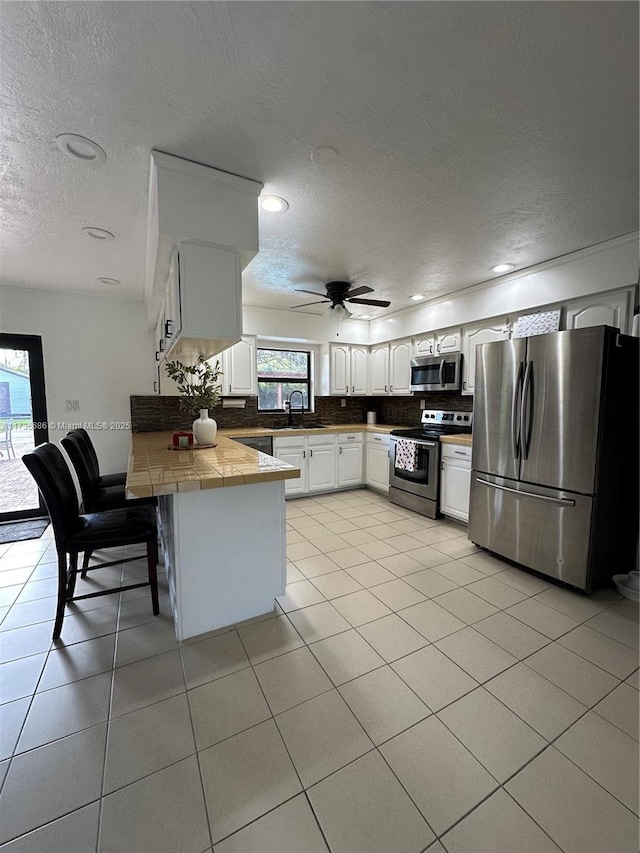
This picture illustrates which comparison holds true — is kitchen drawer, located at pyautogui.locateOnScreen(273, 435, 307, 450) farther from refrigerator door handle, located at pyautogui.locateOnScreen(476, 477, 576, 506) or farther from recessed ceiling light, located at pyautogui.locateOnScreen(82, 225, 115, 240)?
recessed ceiling light, located at pyautogui.locateOnScreen(82, 225, 115, 240)

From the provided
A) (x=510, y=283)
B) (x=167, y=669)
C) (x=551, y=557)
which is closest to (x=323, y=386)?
(x=510, y=283)

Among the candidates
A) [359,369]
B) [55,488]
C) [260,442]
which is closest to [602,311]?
[359,369]

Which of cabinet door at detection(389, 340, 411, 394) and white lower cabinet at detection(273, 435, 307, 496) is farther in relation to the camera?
cabinet door at detection(389, 340, 411, 394)

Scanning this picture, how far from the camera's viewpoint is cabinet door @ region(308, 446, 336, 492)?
4.59 metres

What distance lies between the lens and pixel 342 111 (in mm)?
1394

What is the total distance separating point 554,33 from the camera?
1098mm

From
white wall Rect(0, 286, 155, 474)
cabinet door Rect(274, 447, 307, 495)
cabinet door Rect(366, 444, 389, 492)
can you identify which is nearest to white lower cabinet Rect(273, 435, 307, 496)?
cabinet door Rect(274, 447, 307, 495)

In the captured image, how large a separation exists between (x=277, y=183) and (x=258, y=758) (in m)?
2.62

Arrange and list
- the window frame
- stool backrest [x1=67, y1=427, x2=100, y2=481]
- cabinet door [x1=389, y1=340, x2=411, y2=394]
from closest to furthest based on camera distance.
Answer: stool backrest [x1=67, y1=427, x2=100, y2=481] → cabinet door [x1=389, y1=340, x2=411, y2=394] → the window frame

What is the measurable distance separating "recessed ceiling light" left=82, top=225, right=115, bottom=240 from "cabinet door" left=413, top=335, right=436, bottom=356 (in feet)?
11.3

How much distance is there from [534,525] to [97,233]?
12.4 feet

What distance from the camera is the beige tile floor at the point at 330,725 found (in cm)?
108

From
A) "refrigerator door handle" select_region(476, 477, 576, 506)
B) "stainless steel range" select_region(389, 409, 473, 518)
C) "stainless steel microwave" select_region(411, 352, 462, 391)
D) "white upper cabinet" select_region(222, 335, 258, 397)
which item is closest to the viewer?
"refrigerator door handle" select_region(476, 477, 576, 506)

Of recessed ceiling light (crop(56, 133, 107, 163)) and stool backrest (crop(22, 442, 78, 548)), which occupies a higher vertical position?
recessed ceiling light (crop(56, 133, 107, 163))
